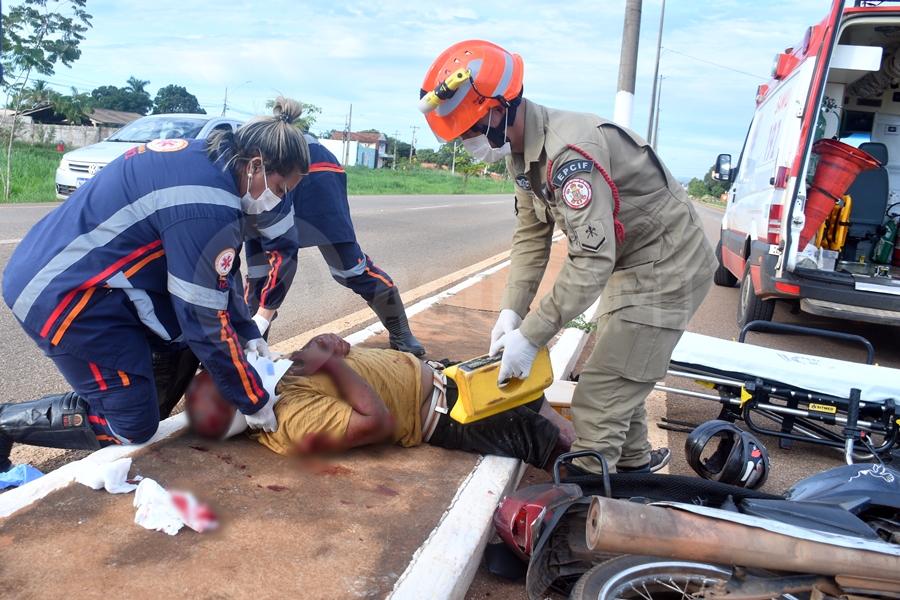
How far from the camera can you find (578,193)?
→ 250 cm

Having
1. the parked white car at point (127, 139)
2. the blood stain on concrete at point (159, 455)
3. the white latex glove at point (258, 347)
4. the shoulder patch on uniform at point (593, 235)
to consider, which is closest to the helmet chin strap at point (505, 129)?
the shoulder patch on uniform at point (593, 235)

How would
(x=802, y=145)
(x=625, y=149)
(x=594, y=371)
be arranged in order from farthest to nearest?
(x=802, y=145) → (x=594, y=371) → (x=625, y=149)

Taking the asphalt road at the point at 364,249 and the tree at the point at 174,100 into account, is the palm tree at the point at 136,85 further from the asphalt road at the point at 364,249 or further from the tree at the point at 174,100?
the asphalt road at the point at 364,249

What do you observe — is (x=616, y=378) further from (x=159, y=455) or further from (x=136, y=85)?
(x=136, y=85)

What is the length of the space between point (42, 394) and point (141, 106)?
6729cm

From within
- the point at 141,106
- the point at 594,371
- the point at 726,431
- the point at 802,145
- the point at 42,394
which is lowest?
the point at 42,394

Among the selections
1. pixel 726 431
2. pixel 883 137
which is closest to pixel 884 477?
pixel 726 431

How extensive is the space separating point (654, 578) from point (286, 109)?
246 centimetres

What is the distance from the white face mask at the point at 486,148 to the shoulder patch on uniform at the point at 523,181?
114 millimetres

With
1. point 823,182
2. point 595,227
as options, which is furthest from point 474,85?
point 823,182

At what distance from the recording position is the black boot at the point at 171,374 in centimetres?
322

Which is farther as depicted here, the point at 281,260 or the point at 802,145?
the point at 802,145

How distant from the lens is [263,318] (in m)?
4.28

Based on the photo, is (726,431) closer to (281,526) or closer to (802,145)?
(281,526)
